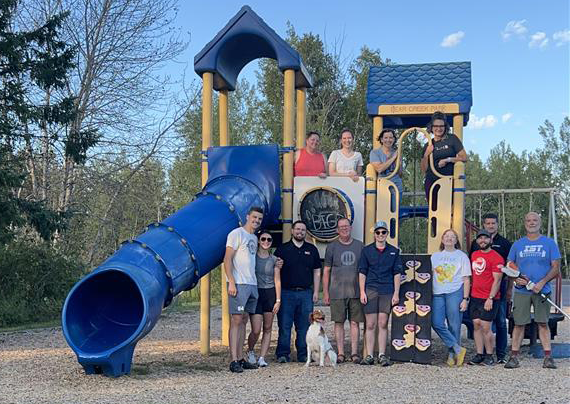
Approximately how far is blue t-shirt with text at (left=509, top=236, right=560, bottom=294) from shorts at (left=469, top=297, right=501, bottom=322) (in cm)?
35

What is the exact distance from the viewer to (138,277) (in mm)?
6191

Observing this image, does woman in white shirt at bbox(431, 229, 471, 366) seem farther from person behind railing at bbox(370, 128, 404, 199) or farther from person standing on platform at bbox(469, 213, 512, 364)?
person behind railing at bbox(370, 128, 404, 199)

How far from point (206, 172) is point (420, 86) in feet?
9.99

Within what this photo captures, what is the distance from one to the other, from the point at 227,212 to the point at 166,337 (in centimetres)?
391

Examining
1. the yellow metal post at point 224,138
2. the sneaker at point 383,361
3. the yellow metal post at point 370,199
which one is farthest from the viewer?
the yellow metal post at point 224,138

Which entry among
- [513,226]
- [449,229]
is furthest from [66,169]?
[513,226]

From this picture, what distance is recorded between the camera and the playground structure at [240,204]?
21.4 feet

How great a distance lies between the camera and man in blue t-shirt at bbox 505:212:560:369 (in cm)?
725

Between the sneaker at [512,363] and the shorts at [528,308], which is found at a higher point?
the shorts at [528,308]

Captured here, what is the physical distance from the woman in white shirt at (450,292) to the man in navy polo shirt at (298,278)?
1.37m

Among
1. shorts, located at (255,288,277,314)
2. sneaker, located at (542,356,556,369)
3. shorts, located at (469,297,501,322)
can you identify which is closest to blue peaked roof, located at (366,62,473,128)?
shorts, located at (469,297,501,322)

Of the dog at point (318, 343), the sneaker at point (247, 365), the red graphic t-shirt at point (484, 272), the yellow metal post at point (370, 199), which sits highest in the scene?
the yellow metal post at point (370, 199)

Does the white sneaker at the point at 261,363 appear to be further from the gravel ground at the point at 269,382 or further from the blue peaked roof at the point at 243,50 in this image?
the blue peaked roof at the point at 243,50

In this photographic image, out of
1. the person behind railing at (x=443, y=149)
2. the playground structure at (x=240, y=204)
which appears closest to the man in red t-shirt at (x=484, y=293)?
the playground structure at (x=240, y=204)
